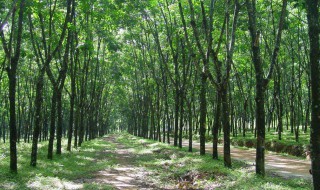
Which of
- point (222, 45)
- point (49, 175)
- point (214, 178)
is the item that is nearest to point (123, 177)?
point (49, 175)

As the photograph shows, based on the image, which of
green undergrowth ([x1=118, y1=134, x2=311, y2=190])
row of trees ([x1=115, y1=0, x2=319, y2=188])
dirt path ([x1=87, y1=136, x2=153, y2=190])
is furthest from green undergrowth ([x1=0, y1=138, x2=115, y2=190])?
row of trees ([x1=115, y1=0, x2=319, y2=188])

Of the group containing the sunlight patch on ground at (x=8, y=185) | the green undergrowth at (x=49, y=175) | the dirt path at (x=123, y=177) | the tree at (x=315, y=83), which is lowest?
the dirt path at (x=123, y=177)

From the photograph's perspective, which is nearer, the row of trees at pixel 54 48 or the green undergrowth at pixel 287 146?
the row of trees at pixel 54 48

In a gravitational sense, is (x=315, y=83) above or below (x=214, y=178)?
above

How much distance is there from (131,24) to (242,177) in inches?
741

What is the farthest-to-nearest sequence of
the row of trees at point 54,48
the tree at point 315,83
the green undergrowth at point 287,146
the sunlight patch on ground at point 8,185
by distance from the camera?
the green undergrowth at point 287,146, the row of trees at point 54,48, the sunlight patch on ground at point 8,185, the tree at point 315,83

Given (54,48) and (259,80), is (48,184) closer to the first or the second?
(259,80)

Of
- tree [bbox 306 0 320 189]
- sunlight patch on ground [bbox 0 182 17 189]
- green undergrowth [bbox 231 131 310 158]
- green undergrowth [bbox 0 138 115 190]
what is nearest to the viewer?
tree [bbox 306 0 320 189]

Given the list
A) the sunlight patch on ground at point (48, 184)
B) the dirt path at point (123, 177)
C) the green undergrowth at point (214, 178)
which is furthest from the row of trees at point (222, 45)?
Answer: the sunlight patch on ground at point (48, 184)

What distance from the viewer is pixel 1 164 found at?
56.5 feet

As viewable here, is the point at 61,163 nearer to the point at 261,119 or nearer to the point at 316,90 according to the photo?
the point at 261,119

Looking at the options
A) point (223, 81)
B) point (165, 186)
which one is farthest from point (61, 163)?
point (223, 81)

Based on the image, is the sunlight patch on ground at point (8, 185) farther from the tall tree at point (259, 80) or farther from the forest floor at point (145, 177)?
the tall tree at point (259, 80)

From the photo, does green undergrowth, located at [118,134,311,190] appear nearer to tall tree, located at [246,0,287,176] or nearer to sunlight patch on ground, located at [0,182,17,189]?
tall tree, located at [246,0,287,176]
